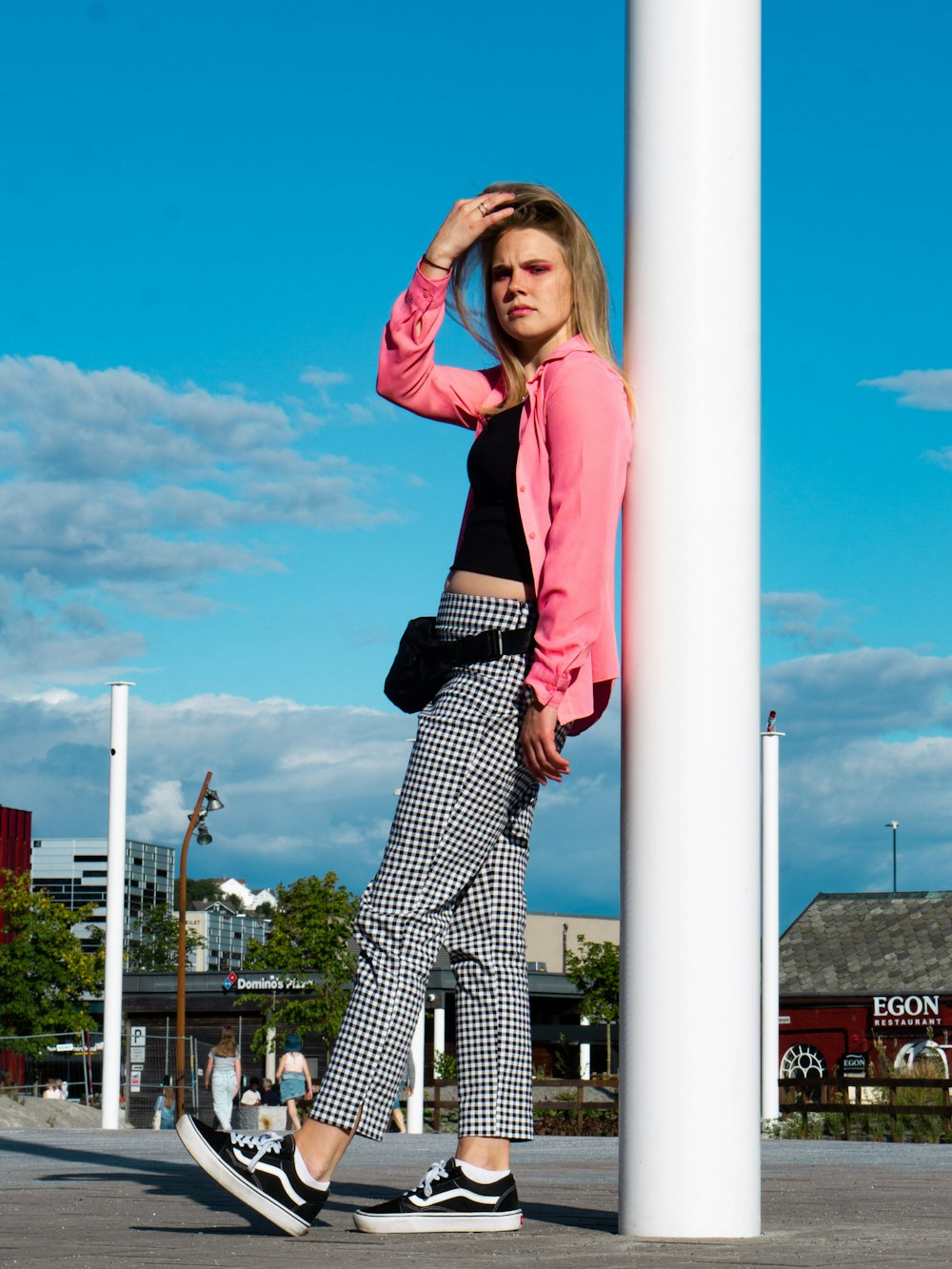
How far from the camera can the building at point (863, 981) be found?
135 ft

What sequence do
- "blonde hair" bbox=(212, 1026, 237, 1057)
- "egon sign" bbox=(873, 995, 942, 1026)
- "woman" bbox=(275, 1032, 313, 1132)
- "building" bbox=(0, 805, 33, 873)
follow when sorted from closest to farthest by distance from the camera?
1. "woman" bbox=(275, 1032, 313, 1132)
2. "blonde hair" bbox=(212, 1026, 237, 1057)
3. "egon sign" bbox=(873, 995, 942, 1026)
4. "building" bbox=(0, 805, 33, 873)

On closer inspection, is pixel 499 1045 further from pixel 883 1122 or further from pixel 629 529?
pixel 883 1122

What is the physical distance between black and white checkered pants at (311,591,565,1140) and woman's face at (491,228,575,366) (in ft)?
2.25

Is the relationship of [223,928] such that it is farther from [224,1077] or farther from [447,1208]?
[447,1208]

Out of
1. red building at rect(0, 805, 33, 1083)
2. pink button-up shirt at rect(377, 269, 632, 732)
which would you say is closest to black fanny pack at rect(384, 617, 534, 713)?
pink button-up shirt at rect(377, 269, 632, 732)

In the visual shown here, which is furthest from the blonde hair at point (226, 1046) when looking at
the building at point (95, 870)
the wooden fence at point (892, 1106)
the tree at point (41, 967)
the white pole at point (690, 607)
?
the building at point (95, 870)

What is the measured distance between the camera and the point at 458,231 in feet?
12.8

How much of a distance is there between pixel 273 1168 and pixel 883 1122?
13.3 metres

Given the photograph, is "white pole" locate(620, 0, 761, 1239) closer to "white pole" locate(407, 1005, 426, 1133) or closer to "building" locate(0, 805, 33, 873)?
"white pole" locate(407, 1005, 426, 1133)

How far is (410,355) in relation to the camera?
13.2 feet

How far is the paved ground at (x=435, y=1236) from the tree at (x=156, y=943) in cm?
8448

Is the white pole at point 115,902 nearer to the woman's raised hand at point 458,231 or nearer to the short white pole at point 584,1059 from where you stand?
the woman's raised hand at point 458,231

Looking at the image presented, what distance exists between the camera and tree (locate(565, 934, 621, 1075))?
4303cm

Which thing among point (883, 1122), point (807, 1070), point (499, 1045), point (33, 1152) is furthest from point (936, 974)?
point (499, 1045)
